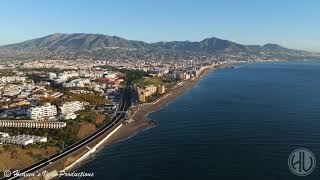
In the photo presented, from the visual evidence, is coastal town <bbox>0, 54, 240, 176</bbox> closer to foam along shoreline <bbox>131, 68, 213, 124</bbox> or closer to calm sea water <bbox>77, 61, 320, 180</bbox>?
foam along shoreline <bbox>131, 68, 213, 124</bbox>

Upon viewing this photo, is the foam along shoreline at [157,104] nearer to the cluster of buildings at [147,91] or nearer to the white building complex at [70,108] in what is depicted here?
the cluster of buildings at [147,91]

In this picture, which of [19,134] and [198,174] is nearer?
[198,174]

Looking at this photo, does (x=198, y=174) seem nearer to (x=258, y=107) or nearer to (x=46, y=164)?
(x=46, y=164)

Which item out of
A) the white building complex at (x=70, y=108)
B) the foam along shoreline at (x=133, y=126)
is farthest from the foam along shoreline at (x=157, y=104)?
the white building complex at (x=70, y=108)

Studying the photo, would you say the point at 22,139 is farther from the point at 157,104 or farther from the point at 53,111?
the point at 157,104

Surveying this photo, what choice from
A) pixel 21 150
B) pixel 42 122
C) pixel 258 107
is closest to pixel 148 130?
pixel 42 122

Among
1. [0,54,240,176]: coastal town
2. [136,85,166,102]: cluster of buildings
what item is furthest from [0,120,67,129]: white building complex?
[136,85,166,102]: cluster of buildings
